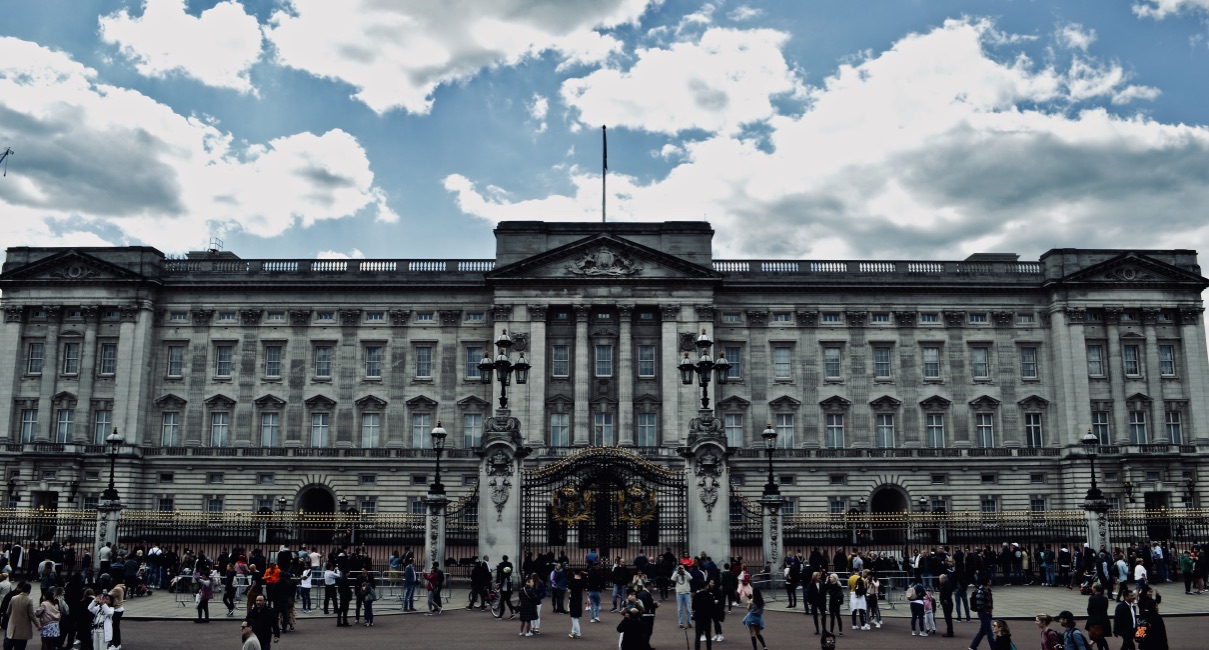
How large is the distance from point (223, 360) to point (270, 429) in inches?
217

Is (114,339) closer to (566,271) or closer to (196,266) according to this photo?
(196,266)

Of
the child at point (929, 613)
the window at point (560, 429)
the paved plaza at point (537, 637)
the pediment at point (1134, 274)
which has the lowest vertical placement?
the paved plaza at point (537, 637)

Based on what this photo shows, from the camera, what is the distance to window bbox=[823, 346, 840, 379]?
62969 millimetres

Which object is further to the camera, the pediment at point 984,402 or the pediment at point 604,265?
the pediment at point 984,402

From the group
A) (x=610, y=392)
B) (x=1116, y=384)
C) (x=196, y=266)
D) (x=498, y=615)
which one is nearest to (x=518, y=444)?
(x=498, y=615)

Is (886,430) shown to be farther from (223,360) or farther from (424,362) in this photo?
(223,360)

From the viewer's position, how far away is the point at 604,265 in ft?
203

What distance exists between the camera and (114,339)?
205 feet

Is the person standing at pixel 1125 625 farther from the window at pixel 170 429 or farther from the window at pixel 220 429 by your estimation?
the window at pixel 170 429

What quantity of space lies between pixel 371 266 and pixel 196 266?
447 inches

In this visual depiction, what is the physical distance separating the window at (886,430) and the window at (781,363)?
6303 mm

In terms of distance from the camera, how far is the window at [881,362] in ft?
207

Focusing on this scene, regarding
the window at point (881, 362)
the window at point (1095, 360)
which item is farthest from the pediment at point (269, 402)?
the window at point (1095, 360)

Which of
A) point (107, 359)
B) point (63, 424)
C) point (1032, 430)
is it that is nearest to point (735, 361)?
point (1032, 430)
